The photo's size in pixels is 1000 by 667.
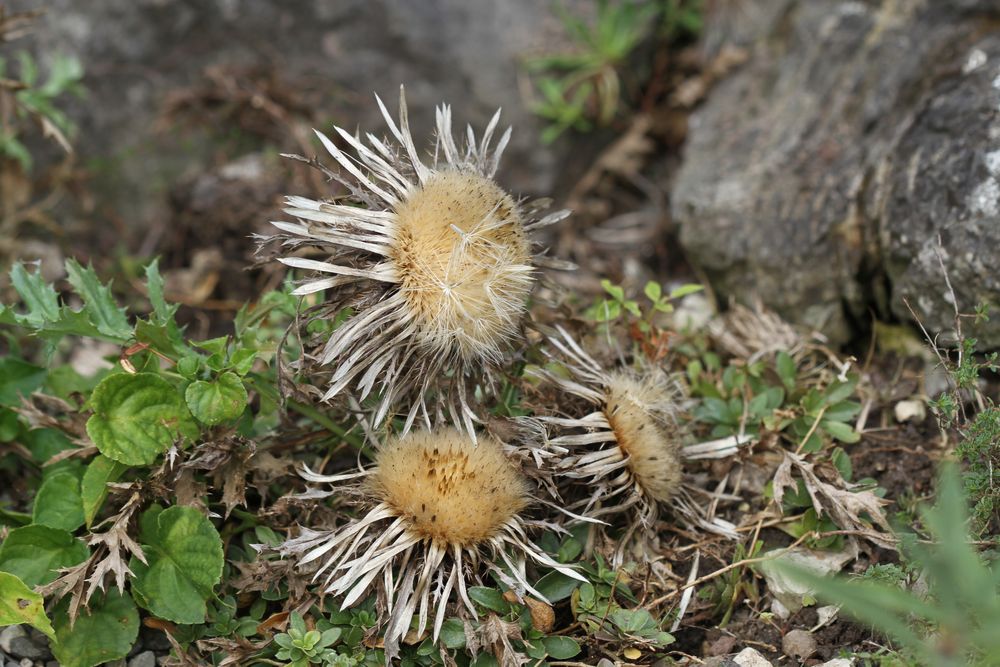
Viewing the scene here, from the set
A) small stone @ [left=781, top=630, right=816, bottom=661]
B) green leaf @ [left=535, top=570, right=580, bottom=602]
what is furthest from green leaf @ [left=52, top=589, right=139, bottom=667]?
small stone @ [left=781, top=630, right=816, bottom=661]

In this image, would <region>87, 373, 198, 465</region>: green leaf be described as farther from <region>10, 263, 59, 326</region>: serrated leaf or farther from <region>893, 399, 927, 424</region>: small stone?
<region>893, 399, 927, 424</region>: small stone

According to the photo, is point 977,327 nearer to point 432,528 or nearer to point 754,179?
point 754,179

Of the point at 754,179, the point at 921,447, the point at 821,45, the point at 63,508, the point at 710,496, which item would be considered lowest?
the point at 63,508

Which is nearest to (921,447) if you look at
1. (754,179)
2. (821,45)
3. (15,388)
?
(754,179)

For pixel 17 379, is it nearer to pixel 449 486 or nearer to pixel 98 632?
pixel 98 632

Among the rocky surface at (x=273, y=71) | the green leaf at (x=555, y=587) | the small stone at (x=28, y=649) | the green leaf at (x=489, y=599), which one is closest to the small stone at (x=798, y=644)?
the green leaf at (x=555, y=587)

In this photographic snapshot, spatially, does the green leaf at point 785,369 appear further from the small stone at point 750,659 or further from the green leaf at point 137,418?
the green leaf at point 137,418
